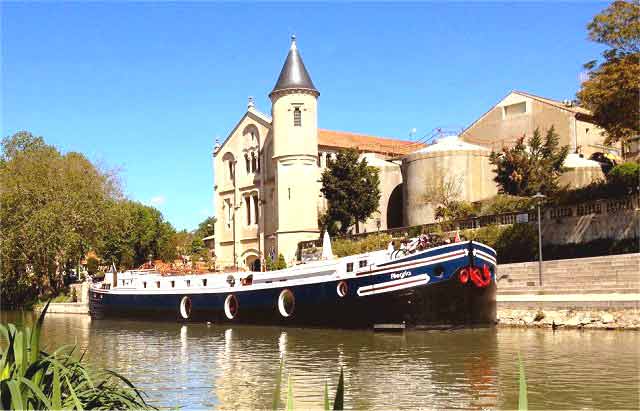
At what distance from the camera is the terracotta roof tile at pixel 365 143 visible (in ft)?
186

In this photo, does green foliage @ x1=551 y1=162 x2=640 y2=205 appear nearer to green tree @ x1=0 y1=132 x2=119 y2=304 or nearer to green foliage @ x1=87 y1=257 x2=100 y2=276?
green tree @ x1=0 y1=132 x2=119 y2=304

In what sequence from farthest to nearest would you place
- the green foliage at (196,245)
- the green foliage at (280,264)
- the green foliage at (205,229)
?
the green foliage at (205,229) < the green foliage at (196,245) < the green foliage at (280,264)

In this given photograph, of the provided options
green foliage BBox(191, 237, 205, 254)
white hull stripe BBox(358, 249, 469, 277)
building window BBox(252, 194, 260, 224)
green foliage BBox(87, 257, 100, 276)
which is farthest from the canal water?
green foliage BBox(191, 237, 205, 254)

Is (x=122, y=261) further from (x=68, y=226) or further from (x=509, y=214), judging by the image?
(x=509, y=214)

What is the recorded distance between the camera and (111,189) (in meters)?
60.3

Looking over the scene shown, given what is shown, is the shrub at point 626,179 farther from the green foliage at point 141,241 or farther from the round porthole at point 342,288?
the green foliage at point 141,241

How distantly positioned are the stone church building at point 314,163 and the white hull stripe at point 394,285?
69.1 ft

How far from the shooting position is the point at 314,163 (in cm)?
5103

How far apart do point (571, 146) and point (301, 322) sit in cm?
2719

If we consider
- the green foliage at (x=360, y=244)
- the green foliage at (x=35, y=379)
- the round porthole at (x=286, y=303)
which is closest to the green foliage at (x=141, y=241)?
the green foliage at (x=360, y=244)

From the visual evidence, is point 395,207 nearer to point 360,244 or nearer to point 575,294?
point 360,244

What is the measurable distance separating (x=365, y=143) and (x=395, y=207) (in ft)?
27.5

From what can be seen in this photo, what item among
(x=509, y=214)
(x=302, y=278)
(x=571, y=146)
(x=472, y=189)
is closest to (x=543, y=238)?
(x=509, y=214)

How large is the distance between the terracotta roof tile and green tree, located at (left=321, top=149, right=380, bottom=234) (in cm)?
739
